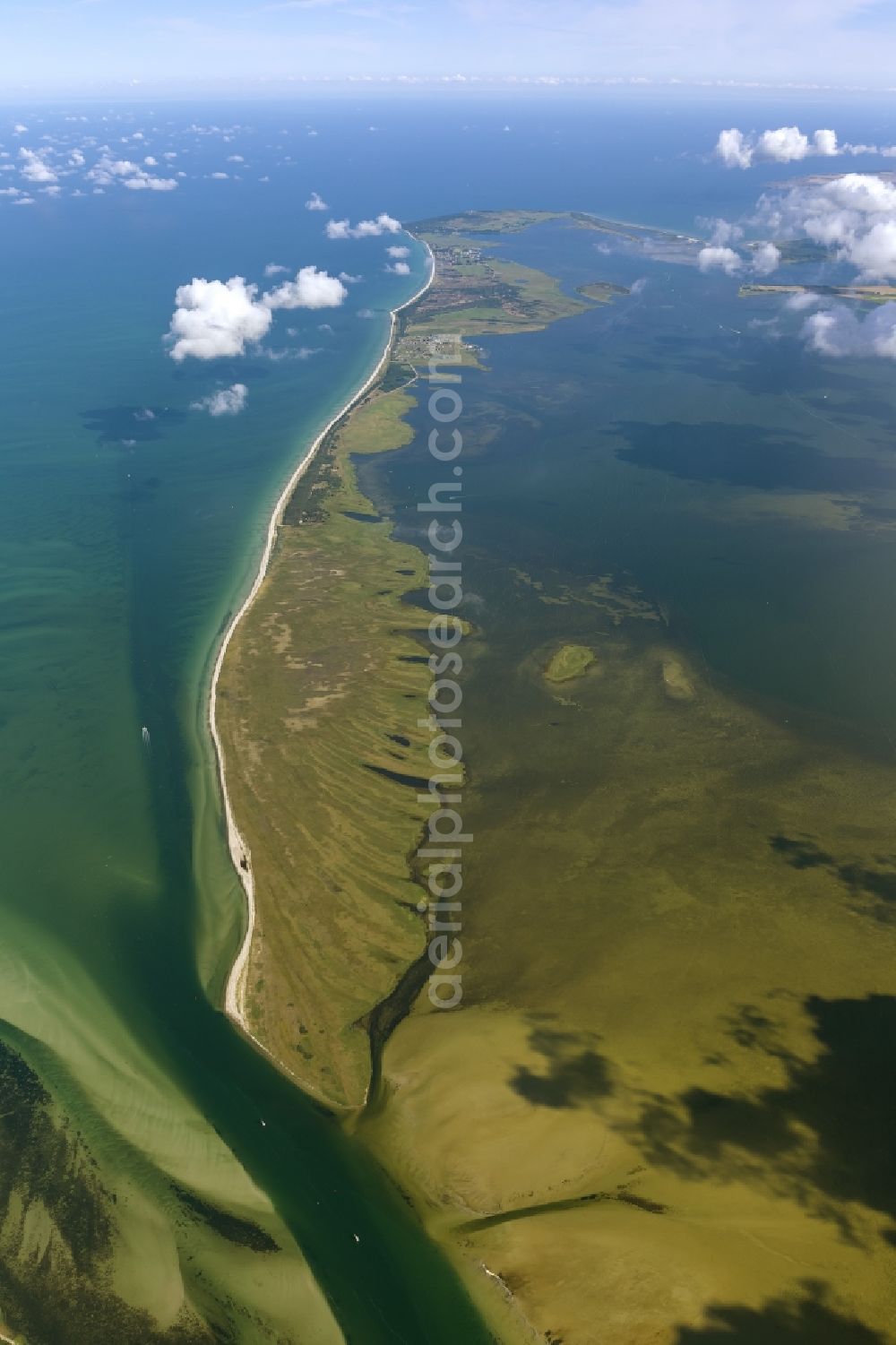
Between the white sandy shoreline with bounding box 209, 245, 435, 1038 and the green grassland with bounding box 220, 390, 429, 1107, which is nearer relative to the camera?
the green grassland with bounding box 220, 390, 429, 1107

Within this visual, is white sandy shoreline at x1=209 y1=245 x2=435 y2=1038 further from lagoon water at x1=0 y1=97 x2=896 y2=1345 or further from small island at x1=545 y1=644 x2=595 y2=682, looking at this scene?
small island at x1=545 y1=644 x2=595 y2=682

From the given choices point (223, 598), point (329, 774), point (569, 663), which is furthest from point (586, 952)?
point (223, 598)

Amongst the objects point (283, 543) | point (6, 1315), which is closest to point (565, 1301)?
point (6, 1315)

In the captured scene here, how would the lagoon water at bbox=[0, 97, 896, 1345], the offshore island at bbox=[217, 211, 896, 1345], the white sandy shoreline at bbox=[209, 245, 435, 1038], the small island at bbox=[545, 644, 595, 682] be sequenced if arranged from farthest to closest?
the small island at bbox=[545, 644, 595, 682], the white sandy shoreline at bbox=[209, 245, 435, 1038], the lagoon water at bbox=[0, 97, 896, 1345], the offshore island at bbox=[217, 211, 896, 1345]

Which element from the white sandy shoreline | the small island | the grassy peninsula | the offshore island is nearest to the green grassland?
the grassy peninsula

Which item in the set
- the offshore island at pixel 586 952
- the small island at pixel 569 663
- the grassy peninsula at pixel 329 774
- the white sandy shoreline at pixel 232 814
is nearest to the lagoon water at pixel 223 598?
the white sandy shoreline at pixel 232 814

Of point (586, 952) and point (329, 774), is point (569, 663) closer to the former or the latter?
point (329, 774)

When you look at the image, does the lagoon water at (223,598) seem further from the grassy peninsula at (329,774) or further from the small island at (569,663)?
the small island at (569,663)
